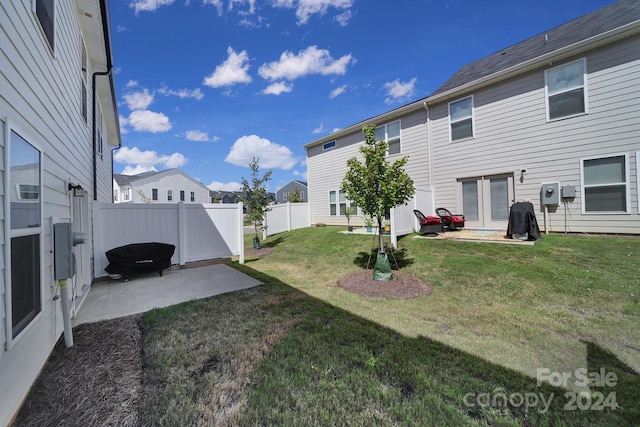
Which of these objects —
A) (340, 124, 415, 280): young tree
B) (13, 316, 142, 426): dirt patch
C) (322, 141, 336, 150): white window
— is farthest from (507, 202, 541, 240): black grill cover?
(322, 141, 336, 150): white window

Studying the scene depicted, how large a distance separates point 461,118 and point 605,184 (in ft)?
14.7

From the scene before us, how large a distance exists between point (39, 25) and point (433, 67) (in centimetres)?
1331

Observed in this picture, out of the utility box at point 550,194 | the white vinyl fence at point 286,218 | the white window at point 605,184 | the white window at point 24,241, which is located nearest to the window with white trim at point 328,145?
the white vinyl fence at point 286,218

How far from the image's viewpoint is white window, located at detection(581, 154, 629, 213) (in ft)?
21.4

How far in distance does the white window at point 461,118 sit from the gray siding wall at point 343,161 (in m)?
1.02

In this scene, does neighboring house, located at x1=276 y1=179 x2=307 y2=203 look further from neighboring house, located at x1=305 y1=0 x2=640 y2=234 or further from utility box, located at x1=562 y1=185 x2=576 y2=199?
utility box, located at x1=562 y1=185 x2=576 y2=199

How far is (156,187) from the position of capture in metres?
28.6

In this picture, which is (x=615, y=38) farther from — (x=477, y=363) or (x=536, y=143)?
(x=477, y=363)

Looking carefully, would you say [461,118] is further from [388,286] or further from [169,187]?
[169,187]

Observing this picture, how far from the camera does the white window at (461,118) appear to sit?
9234mm

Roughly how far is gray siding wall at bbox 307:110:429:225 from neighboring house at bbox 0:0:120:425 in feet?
33.9

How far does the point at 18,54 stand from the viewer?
2111 millimetres

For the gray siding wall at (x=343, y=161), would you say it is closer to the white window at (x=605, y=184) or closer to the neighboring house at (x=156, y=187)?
the white window at (x=605, y=184)

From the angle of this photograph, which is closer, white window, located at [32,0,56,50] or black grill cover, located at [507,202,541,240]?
white window, located at [32,0,56,50]
